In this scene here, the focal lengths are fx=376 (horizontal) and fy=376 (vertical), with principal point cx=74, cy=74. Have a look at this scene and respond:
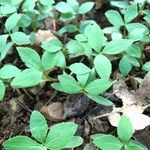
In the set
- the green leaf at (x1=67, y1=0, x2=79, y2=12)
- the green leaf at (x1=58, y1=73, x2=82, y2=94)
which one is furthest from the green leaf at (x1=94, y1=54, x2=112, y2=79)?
the green leaf at (x1=67, y1=0, x2=79, y2=12)

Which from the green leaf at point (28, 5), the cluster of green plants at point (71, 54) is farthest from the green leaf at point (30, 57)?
the green leaf at point (28, 5)

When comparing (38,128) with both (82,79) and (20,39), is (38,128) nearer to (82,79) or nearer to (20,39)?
(82,79)

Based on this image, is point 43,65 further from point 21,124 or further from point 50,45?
point 21,124

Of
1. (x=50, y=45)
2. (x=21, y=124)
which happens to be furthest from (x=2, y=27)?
(x=21, y=124)

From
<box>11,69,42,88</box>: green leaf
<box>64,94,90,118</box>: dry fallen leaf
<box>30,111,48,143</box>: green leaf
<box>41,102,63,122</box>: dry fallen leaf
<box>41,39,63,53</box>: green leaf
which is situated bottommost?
<box>41,102,63,122</box>: dry fallen leaf

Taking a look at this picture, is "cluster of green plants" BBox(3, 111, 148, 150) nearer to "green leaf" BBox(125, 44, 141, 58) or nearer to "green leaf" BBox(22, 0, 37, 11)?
"green leaf" BBox(125, 44, 141, 58)
